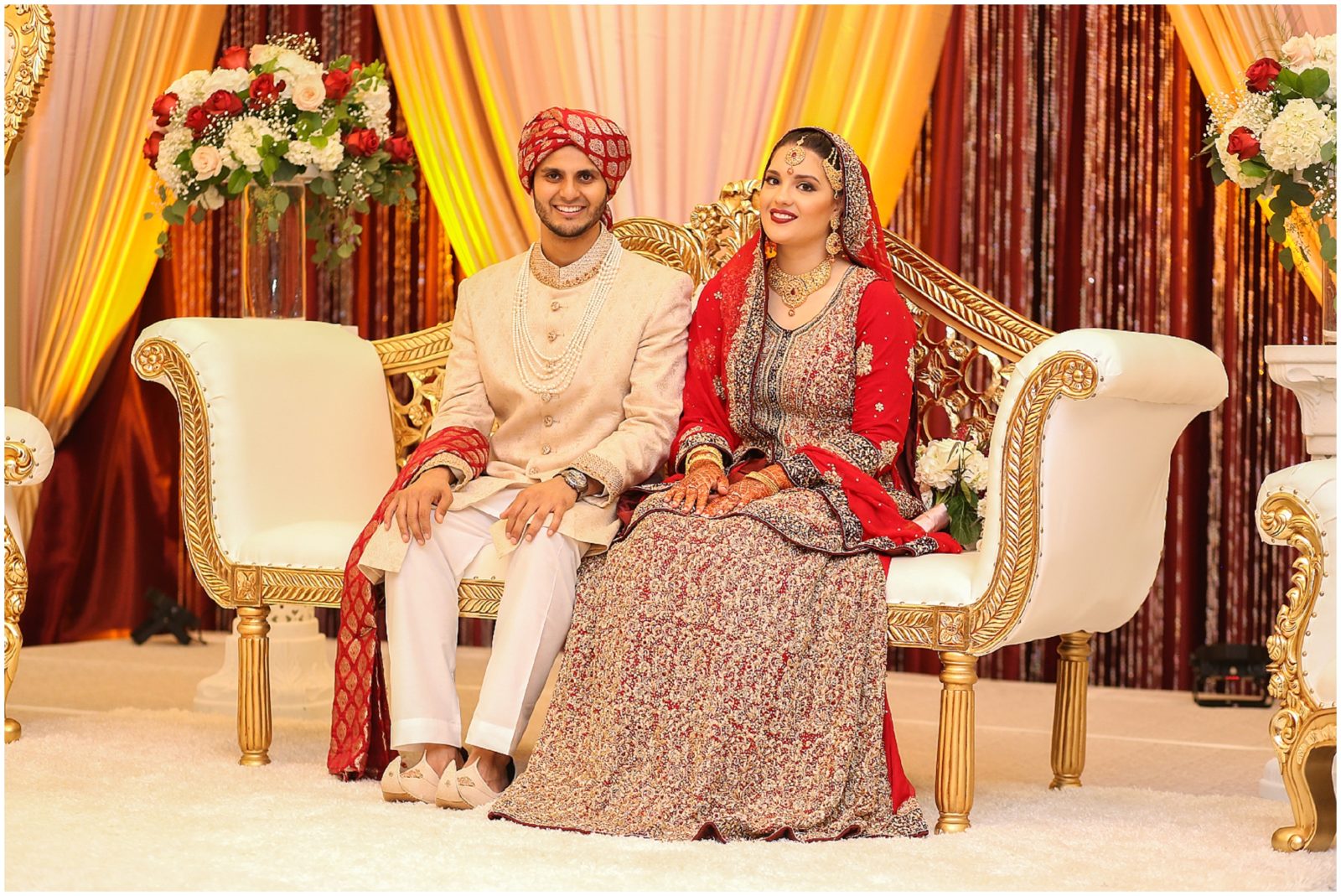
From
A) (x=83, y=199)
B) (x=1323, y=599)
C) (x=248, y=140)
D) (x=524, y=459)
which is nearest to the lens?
(x=1323, y=599)

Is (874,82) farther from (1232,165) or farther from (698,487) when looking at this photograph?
(698,487)

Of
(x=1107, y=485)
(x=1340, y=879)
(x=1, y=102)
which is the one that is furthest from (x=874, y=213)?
(x=1, y=102)

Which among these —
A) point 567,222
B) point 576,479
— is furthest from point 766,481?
point 567,222

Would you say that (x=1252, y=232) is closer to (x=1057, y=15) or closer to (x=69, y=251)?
(x=1057, y=15)

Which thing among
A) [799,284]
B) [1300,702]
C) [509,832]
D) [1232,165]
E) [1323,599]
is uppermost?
[1232,165]

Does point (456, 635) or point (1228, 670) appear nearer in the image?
point (456, 635)

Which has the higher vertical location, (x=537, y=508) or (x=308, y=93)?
(x=308, y=93)

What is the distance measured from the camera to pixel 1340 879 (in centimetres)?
254

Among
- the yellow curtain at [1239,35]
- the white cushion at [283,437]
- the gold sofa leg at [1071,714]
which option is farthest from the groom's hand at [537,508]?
the yellow curtain at [1239,35]

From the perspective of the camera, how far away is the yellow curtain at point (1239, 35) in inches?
171

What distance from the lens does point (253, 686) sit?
11.5ft

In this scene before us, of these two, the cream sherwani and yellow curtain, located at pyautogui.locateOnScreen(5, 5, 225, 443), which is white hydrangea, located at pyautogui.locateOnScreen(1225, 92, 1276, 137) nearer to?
the cream sherwani

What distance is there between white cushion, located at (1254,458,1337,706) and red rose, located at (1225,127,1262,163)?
771mm

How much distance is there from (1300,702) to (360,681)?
Result: 1.74 metres
